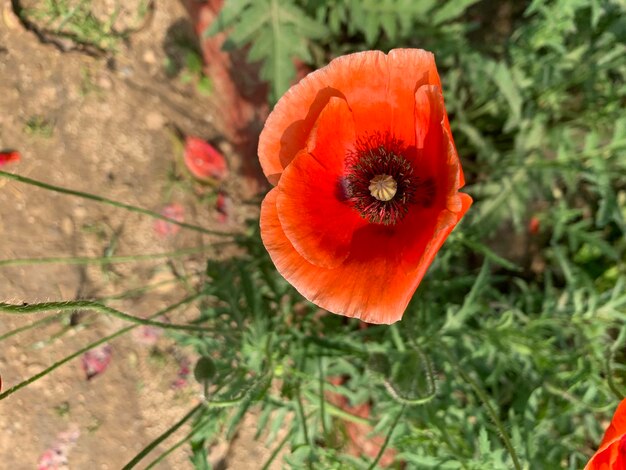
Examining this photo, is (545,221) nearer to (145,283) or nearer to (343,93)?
(343,93)

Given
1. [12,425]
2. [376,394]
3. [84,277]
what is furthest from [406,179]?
[12,425]

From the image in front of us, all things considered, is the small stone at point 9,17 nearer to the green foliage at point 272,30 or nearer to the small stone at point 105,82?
the small stone at point 105,82

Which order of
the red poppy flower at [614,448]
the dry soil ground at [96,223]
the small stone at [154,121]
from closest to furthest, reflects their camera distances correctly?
the red poppy flower at [614,448]
the dry soil ground at [96,223]
the small stone at [154,121]

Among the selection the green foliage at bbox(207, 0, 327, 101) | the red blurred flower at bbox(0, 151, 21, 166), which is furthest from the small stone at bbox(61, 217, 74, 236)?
the green foliage at bbox(207, 0, 327, 101)

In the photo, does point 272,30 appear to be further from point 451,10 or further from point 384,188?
point 384,188

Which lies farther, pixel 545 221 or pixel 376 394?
pixel 545 221

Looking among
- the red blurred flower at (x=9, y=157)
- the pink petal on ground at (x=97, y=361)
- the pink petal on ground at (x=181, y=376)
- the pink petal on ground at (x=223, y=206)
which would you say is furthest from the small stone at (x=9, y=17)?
the pink petal on ground at (x=181, y=376)
